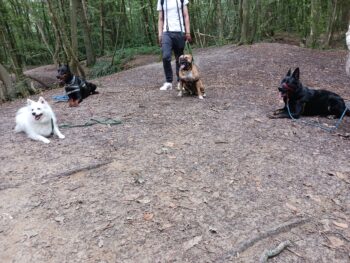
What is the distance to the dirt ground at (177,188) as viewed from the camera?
2.78 meters

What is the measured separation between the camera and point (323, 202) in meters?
3.37

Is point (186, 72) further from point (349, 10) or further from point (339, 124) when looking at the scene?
point (349, 10)

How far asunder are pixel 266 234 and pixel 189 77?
3872mm

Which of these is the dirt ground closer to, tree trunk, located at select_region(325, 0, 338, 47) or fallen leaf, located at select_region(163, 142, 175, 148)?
fallen leaf, located at select_region(163, 142, 175, 148)

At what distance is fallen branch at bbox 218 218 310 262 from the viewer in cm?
269

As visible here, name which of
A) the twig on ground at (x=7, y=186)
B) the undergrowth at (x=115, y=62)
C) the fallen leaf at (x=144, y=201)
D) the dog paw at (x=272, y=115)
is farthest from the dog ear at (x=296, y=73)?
the undergrowth at (x=115, y=62)

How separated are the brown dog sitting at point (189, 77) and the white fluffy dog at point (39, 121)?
252cm

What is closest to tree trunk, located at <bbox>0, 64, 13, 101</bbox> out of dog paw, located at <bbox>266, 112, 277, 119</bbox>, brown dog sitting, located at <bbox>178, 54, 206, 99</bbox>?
brown dog sitting, located at <bbox>178, 54, 206, 99</bbox>

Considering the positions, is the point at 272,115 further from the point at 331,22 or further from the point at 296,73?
the point at 331,22

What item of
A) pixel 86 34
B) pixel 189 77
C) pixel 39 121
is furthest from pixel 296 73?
pixel 86 34

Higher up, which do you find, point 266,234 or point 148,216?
point 148,216

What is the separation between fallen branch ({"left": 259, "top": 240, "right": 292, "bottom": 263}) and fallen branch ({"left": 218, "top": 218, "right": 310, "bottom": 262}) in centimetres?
15

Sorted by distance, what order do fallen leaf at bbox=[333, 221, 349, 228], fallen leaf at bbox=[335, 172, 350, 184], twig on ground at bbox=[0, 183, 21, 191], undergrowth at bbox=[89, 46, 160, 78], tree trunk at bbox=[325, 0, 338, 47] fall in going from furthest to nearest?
1. undergrowth at bbox=[89, 46, 160, 78]
2. tree trunk at bbox=[325, 0, 338, 47]
3. fallen leaf at bbox=[335, 172, 350, 184]
4. twig on ground at bbox=[0, 183, 21, 191]
5. fallen leaf at bbox=[333, 221, 349, 228]

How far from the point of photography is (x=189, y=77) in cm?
619
